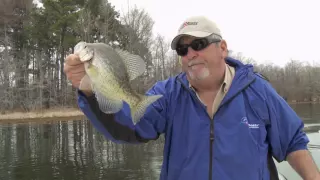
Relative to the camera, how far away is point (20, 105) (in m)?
36.8

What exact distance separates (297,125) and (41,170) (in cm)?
1013

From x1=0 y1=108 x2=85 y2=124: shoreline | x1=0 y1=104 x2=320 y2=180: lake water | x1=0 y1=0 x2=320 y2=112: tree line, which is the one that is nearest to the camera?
x1=0 y1=104 x2=320 y2=180: lake water

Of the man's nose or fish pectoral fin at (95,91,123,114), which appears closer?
fish pectoral fin at (95,91,123,114)

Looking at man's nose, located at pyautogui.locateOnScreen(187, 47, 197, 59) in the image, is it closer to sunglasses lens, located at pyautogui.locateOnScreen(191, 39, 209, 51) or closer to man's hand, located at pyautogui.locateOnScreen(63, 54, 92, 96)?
sunglasses lens, located at pyautogui.locateOnScreen(191, 39, 209, 51)

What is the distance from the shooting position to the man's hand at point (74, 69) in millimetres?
2195

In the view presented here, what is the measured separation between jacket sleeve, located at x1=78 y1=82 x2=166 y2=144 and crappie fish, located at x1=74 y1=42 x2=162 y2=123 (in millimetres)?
83

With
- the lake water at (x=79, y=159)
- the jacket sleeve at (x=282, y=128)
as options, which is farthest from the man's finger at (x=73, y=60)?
the lake water at (x=79, y=159)

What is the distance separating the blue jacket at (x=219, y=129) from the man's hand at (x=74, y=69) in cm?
12

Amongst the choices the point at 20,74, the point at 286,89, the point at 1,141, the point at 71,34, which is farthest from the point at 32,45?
the point at 286,89

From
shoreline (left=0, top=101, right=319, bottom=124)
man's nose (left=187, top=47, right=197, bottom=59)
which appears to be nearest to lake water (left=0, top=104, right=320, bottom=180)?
man's nose (left=187, top=47, right=197, bottom=59)

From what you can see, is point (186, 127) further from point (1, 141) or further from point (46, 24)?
point (46, 24)

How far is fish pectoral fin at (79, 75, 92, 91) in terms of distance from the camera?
7.43 feet

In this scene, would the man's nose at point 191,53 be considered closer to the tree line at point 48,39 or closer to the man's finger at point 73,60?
the man's finger at point 73,60

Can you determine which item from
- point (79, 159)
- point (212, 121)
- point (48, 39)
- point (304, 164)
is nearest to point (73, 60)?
point (212, 121)
